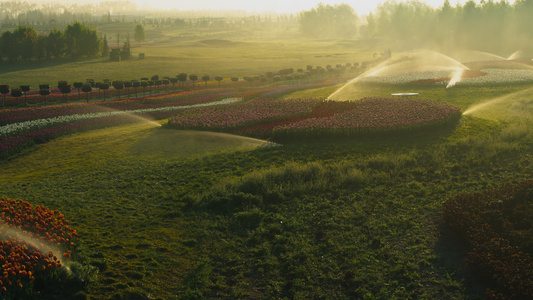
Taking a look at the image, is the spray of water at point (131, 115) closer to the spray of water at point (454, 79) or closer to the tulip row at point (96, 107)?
the tulip row at point (96, 107)

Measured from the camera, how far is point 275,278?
35.2 feet

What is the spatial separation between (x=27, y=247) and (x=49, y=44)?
293 ft

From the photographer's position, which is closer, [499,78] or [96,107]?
[96,107]

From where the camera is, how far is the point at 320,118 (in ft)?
82.3

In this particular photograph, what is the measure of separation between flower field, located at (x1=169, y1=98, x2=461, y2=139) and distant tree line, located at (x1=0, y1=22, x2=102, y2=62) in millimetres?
67265

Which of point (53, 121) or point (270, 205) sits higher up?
point (53, 121)

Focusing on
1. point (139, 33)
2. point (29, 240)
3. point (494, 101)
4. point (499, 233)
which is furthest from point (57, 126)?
point (139, 33)

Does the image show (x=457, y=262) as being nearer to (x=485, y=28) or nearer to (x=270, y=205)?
(x=270, y=205)

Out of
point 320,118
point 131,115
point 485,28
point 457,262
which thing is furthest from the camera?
point 485,28

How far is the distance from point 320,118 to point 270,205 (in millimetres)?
11180

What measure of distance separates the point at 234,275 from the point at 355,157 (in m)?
10.1

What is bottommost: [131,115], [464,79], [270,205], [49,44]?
[270,205]

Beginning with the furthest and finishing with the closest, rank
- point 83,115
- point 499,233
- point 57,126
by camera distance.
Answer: point 83,115, point 57,126, point 499,233

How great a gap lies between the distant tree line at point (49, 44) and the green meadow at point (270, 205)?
67.7 m
